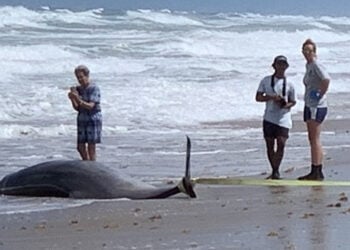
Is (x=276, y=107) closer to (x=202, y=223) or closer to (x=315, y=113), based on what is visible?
(x=315, y=113)

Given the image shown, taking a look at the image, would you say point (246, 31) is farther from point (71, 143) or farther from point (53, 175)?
point (53, 175)

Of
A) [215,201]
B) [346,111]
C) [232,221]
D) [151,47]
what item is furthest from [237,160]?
[151,47]

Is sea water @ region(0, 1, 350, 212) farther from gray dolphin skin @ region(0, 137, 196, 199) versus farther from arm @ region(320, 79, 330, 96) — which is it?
arm @ region(320, 79, 330, 96)

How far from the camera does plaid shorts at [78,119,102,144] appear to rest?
11.9 m

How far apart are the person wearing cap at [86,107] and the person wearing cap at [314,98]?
222 centimetres

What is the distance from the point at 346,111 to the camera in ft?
68.6

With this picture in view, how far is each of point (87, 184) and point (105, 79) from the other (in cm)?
1645

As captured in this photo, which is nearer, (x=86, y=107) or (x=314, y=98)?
(x=86, y=107)

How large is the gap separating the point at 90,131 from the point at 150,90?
11790 mm

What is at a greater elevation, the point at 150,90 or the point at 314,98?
the point at 314,98

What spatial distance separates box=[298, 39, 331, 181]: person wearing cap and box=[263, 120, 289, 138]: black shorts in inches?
11.2

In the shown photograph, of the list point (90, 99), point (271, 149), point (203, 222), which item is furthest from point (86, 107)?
point (203, 222)

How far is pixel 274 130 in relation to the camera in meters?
12.2

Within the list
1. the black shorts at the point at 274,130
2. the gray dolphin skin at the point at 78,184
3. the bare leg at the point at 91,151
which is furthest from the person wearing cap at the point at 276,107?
the bare leg at the point at 91,151
